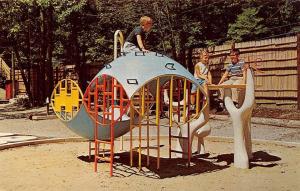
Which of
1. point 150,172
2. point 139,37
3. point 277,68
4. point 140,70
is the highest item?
point 139,37

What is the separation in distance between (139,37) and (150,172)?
8.06 feet

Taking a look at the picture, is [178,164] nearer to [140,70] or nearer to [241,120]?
[241,120]

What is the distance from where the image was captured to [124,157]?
381 inches

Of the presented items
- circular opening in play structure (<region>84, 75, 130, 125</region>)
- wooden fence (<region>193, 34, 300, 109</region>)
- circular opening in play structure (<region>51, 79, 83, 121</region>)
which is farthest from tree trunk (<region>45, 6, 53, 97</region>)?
circular opening in play structure (<region>84, 75, 130, 125</region>)

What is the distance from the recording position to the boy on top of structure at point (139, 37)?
830 centimetres

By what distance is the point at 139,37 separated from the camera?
326 inches

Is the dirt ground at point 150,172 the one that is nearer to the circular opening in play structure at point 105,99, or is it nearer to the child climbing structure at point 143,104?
the child climbing structure at point 143,104

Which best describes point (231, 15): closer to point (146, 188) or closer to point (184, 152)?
point (184, 152)

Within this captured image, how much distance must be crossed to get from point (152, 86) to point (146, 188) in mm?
3743

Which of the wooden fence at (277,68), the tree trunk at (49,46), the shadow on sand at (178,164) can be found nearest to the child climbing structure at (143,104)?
the shadow on sand at (178,164)

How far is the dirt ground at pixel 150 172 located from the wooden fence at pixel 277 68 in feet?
19.1

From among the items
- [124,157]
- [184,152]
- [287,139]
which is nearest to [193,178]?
[184,152]

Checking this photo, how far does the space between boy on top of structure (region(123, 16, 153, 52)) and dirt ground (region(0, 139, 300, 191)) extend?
7.39ft

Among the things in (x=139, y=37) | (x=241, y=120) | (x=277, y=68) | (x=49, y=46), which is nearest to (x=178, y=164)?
(x=241, y=120)
